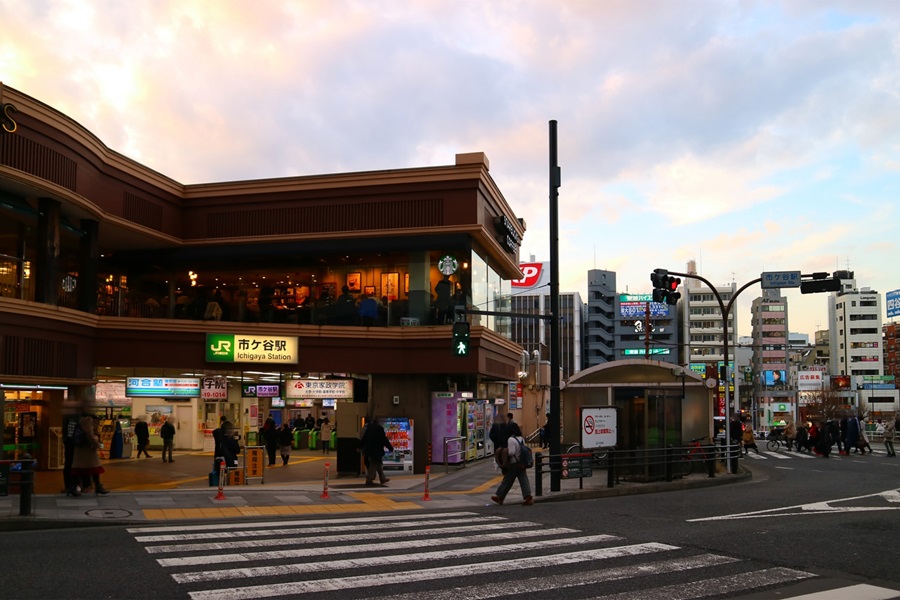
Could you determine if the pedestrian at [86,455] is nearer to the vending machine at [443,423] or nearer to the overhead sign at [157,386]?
the overhead sign at [157,386]

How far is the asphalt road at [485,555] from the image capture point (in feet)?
29.7

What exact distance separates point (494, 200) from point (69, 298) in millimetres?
14152

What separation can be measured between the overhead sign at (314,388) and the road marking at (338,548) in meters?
12.5

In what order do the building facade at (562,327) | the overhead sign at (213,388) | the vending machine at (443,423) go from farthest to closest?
the building facade at (562,327) < the vending machine at (443,423) < the overhead sign at (213,388)

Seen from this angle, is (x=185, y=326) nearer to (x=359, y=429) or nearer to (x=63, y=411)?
(x=63, y=411)

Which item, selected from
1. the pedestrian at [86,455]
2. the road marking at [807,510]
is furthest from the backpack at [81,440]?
the road marking at [807,510]

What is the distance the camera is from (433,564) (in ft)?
34.1

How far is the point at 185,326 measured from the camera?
24.2 meters

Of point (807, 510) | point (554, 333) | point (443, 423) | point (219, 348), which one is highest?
point (554, 333)

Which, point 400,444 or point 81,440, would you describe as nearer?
point 81,440

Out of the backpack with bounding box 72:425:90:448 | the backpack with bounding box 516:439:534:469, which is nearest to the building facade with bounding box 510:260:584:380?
the backpack with bounding box 516:439:534:469

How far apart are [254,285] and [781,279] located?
56.5 ft

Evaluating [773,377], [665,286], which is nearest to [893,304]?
Result: [773,377]

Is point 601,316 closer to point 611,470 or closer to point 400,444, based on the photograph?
point 400,444
